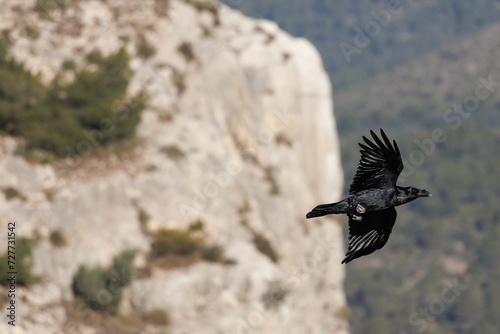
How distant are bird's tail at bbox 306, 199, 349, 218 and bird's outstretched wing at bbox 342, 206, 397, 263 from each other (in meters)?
1.11

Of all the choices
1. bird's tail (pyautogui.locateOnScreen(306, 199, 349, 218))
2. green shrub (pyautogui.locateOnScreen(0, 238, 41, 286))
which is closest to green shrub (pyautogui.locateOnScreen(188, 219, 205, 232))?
green shrub (pyautogui.locateOnScreen(0, 238, 41, 286))

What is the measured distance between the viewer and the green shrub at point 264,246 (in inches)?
1767

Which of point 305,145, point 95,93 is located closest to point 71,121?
point 95,93

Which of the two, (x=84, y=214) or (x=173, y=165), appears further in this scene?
(x=173, y=165)

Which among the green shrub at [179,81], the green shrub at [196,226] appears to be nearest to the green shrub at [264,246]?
the green shrub at [196,226]

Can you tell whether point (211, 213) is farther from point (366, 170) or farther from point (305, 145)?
point (366, 170)

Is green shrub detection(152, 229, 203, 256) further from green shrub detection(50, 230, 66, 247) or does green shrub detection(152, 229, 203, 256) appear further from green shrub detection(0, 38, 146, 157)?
green shrub detection(0, 38, 146, 157)

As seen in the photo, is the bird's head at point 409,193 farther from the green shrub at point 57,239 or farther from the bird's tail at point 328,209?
the green shrub at point 57,239

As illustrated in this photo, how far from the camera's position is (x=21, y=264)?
3506cm

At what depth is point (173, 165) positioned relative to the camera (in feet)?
140

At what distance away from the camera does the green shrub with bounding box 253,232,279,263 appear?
147ft

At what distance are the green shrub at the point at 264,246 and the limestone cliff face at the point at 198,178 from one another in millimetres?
447

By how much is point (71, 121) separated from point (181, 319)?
12.1 m

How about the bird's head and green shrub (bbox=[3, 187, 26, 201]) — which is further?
green shrub (bbox=[3, 187, 26, 201])
